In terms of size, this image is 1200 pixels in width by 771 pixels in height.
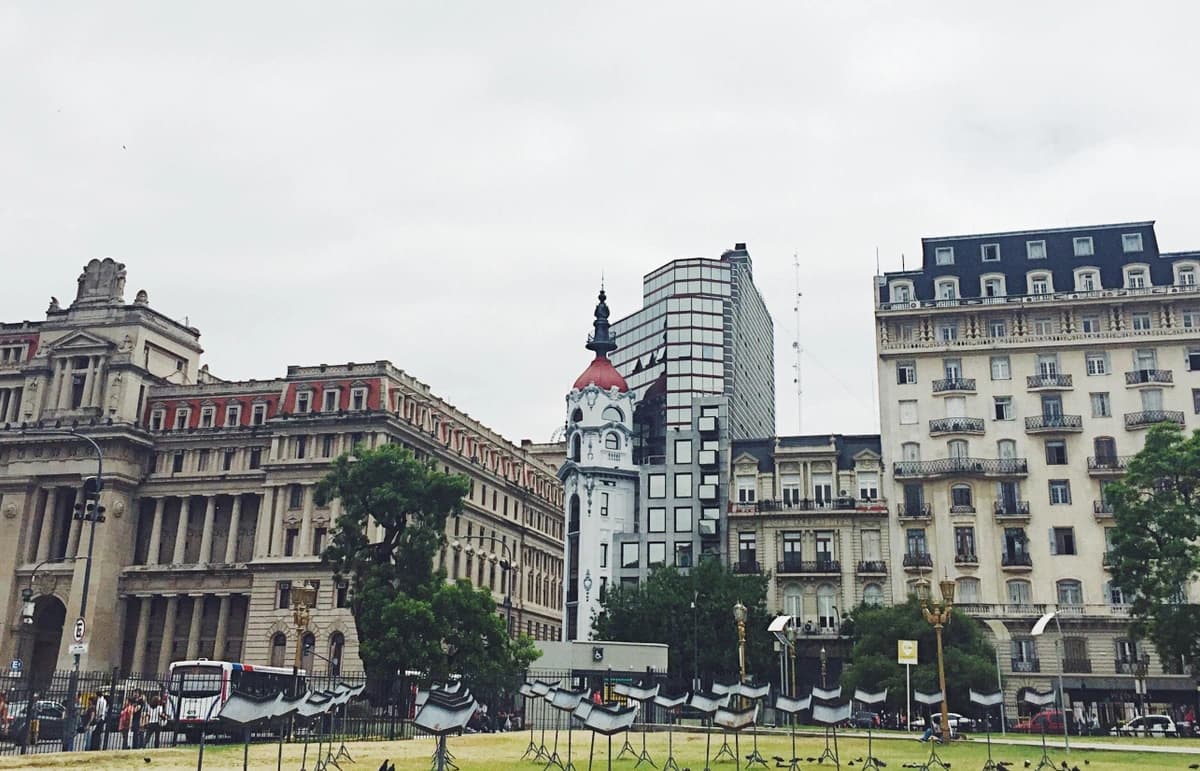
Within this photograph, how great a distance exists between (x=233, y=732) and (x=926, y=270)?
60.3 m

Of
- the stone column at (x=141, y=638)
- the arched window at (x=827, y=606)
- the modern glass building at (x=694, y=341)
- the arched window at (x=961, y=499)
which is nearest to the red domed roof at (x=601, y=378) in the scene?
the modern glass building at (x=694, y=341)

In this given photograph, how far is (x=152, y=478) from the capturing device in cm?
9100

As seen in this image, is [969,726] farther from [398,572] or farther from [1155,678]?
[398,572]

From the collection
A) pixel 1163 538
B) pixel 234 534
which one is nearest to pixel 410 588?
pixel 234 534

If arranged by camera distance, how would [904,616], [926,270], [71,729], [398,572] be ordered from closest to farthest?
1. [71,729]
2. [398,572]
3. [904,616]
4. [926,270]

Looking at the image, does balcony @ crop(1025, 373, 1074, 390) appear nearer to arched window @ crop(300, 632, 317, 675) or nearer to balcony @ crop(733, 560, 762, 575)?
balcony @ crop(733, 560, 762, 575)

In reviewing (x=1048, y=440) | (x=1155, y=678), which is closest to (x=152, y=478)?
(x=1048, y=440)

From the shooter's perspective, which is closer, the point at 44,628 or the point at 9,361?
the point at 44,628

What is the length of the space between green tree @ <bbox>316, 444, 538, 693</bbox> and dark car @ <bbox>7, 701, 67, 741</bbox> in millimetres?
15882

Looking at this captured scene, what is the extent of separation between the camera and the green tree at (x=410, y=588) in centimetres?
5538

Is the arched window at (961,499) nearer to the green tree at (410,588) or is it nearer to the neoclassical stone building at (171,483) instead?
the green tree at (410,588)

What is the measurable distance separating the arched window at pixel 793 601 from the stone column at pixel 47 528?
57957 mm

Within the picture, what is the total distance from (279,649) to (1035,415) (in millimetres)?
56300

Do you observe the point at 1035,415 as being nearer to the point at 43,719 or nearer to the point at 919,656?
the point at 919,656
